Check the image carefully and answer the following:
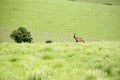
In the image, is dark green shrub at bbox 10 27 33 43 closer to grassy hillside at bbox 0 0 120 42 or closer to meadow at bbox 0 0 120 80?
meadow at bbox 0 0 120 80

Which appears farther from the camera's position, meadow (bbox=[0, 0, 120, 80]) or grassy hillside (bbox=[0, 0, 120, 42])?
grassy hillside (bbox=[0, 0, 120, 42])

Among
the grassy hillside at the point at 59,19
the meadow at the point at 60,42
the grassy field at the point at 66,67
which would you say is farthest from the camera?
the grassy hillside at the point at 59,19

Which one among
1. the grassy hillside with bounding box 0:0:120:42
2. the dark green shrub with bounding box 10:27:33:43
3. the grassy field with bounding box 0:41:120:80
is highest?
the grassy field with bounding box 0:41:120:80

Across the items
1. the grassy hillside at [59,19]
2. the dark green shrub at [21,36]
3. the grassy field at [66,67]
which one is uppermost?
the grassy field at [66,67]

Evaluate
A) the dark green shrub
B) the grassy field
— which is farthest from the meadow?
the dark green shrub

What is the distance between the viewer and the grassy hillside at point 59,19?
64.2 m

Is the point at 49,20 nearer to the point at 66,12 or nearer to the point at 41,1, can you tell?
the point at 66,12

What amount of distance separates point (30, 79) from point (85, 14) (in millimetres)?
76389

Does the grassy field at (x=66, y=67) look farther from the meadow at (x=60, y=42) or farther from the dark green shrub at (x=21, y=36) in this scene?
the dark green shrub at (x=21, y=36)

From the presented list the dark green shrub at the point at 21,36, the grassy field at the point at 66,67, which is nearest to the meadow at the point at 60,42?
the grassy field at the point at 66,67

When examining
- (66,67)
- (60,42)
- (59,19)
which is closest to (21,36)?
(59,19)

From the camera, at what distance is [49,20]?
74.2 meters

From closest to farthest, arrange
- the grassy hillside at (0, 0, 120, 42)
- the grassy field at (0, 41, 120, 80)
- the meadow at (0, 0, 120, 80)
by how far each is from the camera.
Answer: the grassy field at (0, 41, 120, 80), the meadow at (0, 0, 120, 80), the grassy hillside at (0, 0, 120, 42)

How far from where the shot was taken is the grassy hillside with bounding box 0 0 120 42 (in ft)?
211
